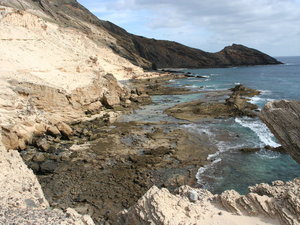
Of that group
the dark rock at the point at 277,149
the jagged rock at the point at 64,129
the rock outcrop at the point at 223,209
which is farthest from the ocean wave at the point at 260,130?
the jagged rock at the point at 64,129

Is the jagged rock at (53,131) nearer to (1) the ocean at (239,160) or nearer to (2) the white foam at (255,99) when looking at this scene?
(1) the ocean at (239,160)

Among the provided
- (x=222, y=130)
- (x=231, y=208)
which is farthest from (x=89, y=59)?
(x=231, y=208)

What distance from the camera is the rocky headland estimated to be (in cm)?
824

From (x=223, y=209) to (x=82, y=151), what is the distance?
13.3 meters

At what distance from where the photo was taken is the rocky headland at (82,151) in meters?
8.24

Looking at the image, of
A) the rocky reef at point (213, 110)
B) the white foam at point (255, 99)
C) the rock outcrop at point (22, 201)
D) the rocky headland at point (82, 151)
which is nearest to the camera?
the rock outcrop at point (22, 201)

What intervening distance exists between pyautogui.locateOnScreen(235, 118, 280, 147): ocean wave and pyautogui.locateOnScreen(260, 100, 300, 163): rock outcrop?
1164cm

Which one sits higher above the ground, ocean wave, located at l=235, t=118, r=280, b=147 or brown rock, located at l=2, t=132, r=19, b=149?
brown rock, located at l=2, t=132, r=19, b=149

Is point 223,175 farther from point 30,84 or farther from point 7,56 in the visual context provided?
point 7,56

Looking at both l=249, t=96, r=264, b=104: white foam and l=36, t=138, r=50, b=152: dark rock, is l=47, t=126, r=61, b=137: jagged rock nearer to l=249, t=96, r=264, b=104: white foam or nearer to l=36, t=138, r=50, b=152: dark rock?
l=36, t=138, r=50, b=152: dark rock

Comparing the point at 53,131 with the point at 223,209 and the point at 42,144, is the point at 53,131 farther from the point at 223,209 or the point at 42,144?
the point at 223,209

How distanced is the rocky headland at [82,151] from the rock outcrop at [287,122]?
140 centimetres

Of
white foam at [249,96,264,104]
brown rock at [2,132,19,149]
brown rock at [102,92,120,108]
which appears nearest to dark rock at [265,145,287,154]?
brown rock at [2,132,19,149]

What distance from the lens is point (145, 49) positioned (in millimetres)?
104750
